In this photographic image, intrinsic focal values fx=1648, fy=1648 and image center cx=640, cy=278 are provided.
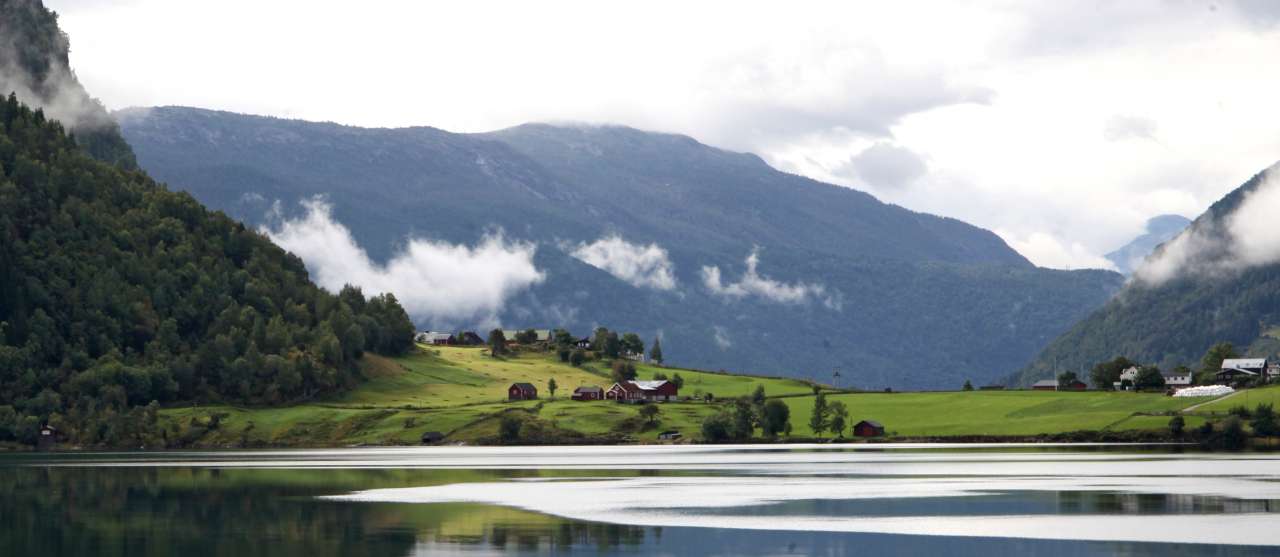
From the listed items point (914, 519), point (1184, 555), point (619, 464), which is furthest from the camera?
point (619, 464)

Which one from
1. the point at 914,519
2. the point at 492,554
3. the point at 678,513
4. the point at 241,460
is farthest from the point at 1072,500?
the point at 241,460

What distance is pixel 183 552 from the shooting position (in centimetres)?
7500

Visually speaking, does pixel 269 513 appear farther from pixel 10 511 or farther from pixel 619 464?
pixel 619 464

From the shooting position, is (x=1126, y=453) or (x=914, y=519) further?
(x=1126, y=453)

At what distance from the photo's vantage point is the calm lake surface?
75938 mm

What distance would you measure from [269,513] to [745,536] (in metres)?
30.1

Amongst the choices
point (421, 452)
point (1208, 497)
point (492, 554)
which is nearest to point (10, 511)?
point (492, 554)

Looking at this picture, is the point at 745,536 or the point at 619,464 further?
the point at 619,464

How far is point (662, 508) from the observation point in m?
96.0

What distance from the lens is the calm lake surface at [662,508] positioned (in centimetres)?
7594

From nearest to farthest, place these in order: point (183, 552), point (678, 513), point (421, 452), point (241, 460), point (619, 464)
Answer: point (183, 552) < point (678, 513) < point (619, 464) < point (241, 460) < point (421, 452)

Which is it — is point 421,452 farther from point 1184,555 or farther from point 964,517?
point 1184,555

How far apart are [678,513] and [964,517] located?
15.9 m

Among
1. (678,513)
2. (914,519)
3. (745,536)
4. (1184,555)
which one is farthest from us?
(678,513)
